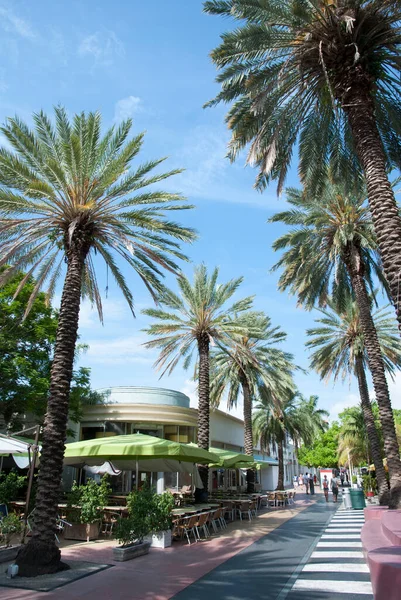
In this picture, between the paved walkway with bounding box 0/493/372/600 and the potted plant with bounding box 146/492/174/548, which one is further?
the potted plant with bounding box 146/492/174/548

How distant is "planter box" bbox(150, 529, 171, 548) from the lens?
1276 centimetres

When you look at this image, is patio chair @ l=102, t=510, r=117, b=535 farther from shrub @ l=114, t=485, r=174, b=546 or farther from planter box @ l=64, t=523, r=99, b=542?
shrub @ l=114, t=485, r=174, b=546

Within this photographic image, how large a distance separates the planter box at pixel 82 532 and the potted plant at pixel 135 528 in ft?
7.37

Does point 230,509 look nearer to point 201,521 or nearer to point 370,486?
point 201,521

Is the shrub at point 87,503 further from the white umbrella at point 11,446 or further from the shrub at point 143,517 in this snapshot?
the white umbrella at point 11,446

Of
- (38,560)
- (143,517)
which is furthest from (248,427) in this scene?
(38,560)

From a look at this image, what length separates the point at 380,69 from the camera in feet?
35.6

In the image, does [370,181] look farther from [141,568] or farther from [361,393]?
[361,393]

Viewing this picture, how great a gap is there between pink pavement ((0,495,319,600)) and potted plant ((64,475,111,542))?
58cm

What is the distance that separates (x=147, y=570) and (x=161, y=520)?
10.0ft

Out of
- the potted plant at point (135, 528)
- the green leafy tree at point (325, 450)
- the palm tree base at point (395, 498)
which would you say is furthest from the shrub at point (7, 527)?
the green leafy tree at point (325, 450)

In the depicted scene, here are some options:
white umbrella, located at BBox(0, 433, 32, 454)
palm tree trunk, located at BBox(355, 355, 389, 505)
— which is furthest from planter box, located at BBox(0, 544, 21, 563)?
palm tree trunk, located at BBox(355, 355, 389, 505)

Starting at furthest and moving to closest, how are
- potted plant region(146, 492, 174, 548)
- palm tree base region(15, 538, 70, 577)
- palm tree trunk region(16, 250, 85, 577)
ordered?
1. potted plant region(146, 492, 174, 548)
2. palm tree trunk region(16, 250, 85, 577)
3. palm tree base region(15, 538, 70, 577)

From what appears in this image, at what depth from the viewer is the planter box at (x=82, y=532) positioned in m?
13.8
